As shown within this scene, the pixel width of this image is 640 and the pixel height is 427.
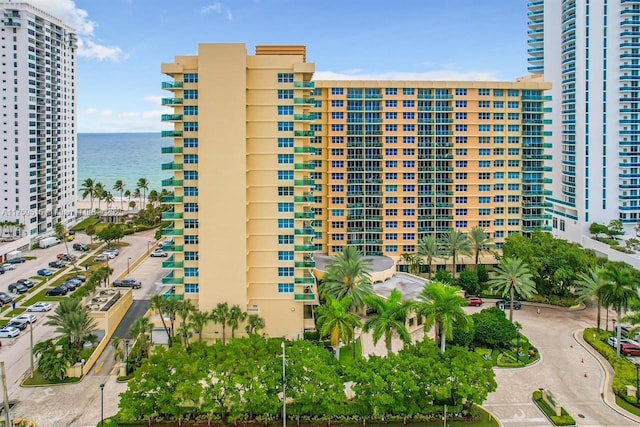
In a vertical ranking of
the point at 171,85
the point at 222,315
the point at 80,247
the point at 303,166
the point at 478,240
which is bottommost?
the point at 222,315

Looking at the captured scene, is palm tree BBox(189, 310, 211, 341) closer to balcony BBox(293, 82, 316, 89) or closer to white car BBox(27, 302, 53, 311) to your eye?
balcony BBox(293, 82, 316, 89)

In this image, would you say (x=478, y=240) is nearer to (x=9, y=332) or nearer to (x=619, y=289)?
(x=619, y=289)

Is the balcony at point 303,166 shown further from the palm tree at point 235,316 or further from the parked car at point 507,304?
the parked car at point 507,304

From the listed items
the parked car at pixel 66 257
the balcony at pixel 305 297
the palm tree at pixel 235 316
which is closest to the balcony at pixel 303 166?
the balcony at pixel 305 297

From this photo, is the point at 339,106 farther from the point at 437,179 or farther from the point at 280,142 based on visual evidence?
the point at 280,142

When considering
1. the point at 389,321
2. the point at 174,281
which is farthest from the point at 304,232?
the point at 389,321

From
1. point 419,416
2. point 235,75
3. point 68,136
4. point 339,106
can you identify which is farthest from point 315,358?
point 68,136
